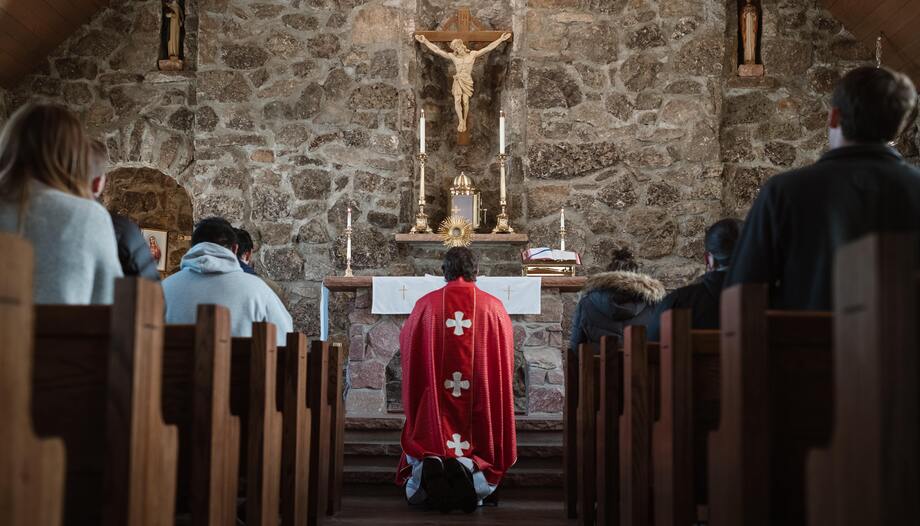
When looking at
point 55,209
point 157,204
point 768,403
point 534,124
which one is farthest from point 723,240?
point 157,204

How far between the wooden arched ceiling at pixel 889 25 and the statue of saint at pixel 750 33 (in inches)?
22.9

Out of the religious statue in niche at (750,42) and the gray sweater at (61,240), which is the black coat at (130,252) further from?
the religious statue in niche at (750,42)

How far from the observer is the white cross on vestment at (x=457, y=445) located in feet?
17.5

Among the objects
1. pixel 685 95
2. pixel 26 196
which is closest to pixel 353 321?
pixel 685 95

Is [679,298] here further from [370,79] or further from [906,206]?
[370,79]

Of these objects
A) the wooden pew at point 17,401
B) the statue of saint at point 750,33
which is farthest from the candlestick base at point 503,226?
the wooden pew at point 17,401

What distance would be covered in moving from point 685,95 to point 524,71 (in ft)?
4.32

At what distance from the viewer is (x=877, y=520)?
1.29 m

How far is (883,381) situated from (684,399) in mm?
1255

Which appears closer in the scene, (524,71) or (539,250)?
(539,250)

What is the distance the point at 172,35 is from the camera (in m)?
8.98

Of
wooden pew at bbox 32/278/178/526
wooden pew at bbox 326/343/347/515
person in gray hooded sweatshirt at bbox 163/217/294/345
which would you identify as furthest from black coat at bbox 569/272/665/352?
wooden pew at bbox 32/278/178/526

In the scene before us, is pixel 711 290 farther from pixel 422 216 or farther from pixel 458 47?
pixel 458 47

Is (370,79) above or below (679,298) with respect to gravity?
above
